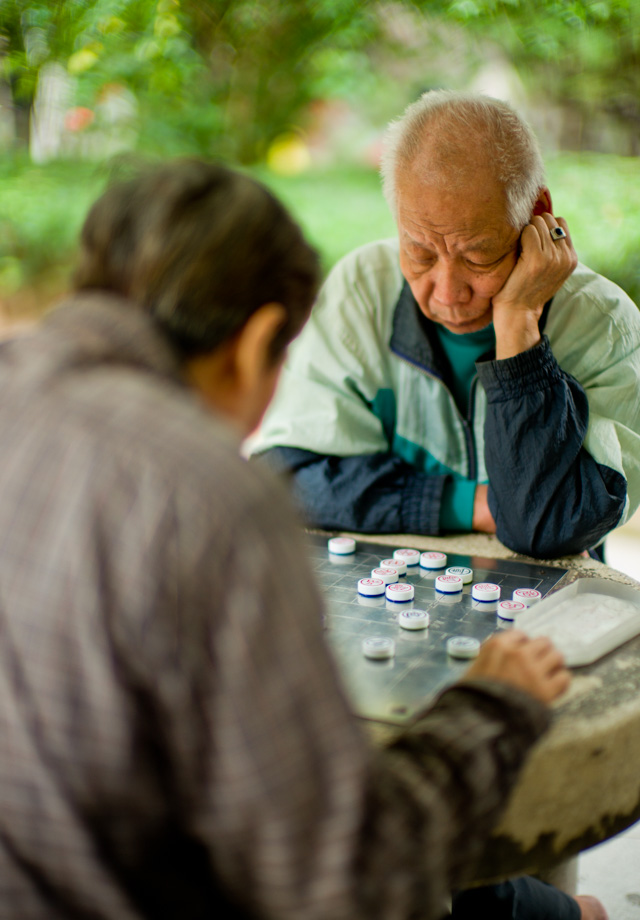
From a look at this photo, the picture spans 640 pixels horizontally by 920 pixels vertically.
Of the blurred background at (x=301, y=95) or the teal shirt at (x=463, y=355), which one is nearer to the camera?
the teal shirt at (x=463, y=355)

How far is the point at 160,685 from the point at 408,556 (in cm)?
103

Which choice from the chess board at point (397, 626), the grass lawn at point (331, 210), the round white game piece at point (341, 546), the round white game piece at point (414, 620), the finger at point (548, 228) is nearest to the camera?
the chess board at point (397, 626)

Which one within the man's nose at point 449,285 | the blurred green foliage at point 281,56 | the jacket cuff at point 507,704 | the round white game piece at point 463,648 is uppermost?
the blurred green foliage at point 281,56

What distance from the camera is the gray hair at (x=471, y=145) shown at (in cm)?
178

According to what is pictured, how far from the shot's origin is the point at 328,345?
2.10 m

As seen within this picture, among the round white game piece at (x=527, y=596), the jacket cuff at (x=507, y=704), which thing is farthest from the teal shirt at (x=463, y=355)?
the jacket cuff at (x=507, y=704)

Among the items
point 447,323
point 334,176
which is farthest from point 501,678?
point 334,176

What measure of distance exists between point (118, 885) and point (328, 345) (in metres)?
1.51

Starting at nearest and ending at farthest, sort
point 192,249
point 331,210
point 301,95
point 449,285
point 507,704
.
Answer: point 192,249 < point 507,704 < point 449,285 < point 331,210 < point 301,95

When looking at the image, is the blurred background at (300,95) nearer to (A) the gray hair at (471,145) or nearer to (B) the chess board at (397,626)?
(A) the gray hair at (471,145)

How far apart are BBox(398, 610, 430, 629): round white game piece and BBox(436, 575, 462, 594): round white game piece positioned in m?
0.14

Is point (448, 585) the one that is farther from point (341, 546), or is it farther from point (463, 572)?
point (341, 546)

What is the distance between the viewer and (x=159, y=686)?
70cm

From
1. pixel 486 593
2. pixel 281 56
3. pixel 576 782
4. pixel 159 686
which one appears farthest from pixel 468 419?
pixel 281 56
